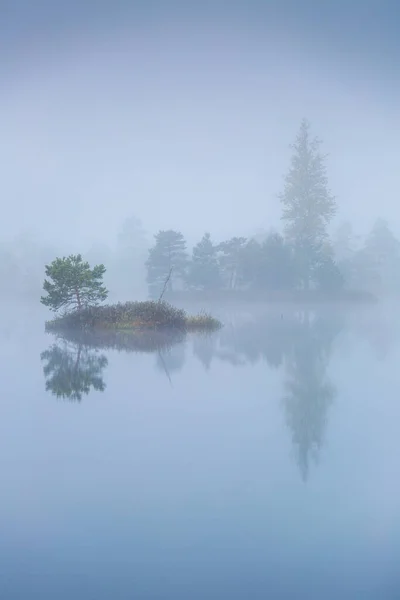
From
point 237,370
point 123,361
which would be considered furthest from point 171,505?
point 123,361

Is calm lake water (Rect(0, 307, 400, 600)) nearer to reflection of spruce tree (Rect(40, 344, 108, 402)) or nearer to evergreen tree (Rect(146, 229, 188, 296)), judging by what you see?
reflection of spruce tree (Rect(40, 344, 108, 402))

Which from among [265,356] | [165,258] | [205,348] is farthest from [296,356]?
[165,258]

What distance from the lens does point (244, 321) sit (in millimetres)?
32656

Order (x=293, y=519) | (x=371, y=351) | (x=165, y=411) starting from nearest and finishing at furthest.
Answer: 1. (x=293, y=519)
2. (x=165, y=411)
3. (x=371, y=351)

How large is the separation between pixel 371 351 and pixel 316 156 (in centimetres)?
4691

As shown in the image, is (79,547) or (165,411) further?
(165,411)

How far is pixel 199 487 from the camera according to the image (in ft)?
21.0

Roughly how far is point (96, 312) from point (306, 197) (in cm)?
3924

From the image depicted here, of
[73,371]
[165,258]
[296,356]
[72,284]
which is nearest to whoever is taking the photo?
[73,371]

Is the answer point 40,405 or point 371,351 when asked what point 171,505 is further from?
point 371,351

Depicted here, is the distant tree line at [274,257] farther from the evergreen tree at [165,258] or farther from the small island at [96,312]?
the small island at [96,312]

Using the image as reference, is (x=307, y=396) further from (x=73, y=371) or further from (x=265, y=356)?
(x=73, y=371)

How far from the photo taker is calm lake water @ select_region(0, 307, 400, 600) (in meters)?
4.70

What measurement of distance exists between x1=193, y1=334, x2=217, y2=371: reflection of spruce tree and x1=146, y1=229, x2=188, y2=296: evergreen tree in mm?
27880
